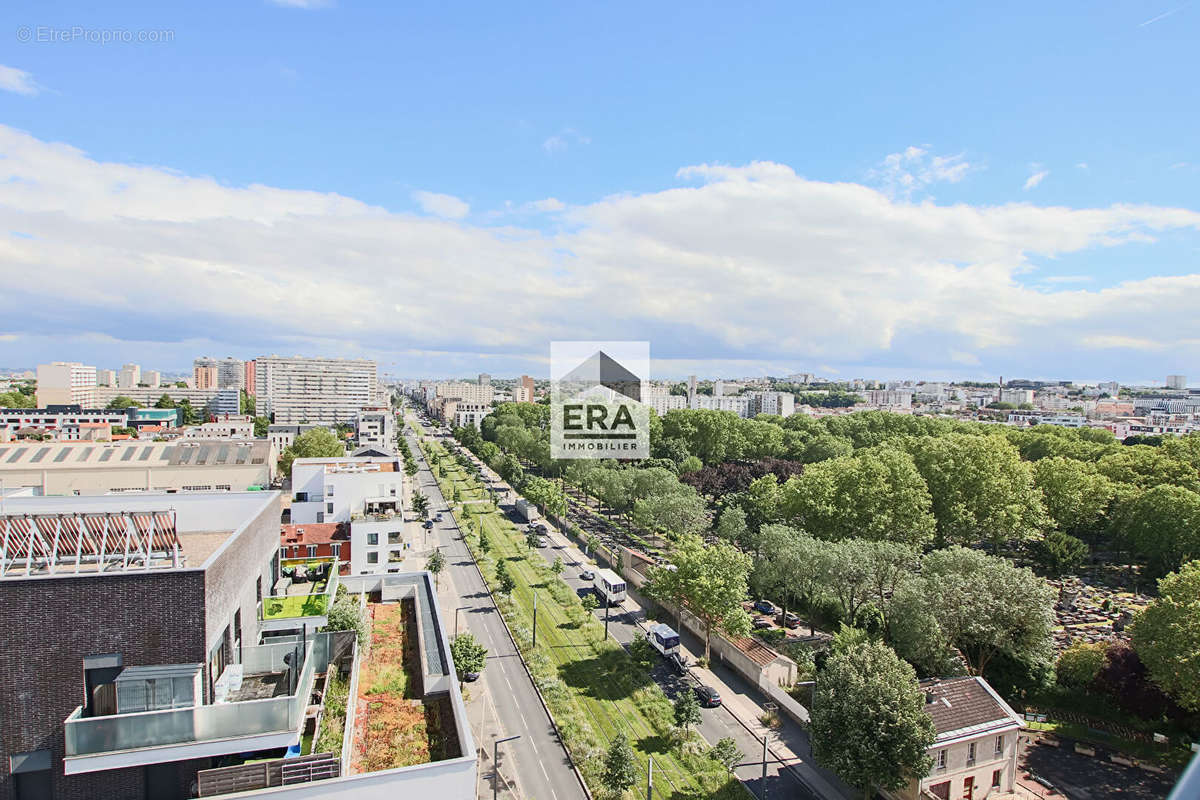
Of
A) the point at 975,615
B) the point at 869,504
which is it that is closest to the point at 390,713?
the point at 975,615

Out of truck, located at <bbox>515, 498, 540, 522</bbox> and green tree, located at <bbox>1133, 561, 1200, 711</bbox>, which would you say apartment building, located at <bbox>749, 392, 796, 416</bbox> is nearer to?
truck, located at <bbox>515, 498, 540, 522</bbox>

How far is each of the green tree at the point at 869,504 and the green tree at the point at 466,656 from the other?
2066cm

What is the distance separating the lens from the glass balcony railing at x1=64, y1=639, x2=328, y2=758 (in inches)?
345

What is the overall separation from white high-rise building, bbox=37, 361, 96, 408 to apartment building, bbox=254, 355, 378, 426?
34.7 metres

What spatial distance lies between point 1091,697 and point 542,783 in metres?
21.5

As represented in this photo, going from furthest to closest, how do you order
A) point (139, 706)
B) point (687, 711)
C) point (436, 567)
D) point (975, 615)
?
point (436, 567), point (975, 615), point (687, 711), point (139, 706)

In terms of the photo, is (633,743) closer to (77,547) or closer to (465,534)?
(77,547)

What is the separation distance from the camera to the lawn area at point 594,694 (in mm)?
20922

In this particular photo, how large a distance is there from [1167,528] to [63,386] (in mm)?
177257

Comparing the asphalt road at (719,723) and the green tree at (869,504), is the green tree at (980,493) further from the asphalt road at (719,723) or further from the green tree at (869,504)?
the asphalt road at (719,723)

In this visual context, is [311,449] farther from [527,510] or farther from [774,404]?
[774,404]

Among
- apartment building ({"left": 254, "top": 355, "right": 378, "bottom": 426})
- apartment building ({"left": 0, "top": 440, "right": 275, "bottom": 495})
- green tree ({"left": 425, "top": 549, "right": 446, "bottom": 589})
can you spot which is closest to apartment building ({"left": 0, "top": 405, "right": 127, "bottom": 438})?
apartment building ({"left": 254, "top": 355, "right": 378, "bottom": 426})

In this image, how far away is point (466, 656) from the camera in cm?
2647

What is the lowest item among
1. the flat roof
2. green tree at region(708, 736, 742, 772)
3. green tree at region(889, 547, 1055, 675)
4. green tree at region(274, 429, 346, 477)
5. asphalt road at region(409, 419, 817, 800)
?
asphalt road at region(409, 419, 817, 800)
